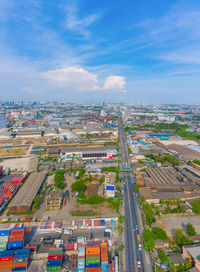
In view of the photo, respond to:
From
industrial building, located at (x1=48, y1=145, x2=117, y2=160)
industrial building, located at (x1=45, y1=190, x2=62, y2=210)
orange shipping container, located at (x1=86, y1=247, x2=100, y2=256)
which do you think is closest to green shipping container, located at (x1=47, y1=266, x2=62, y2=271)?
orange shipping container, located at (x1=86, y1=247, x2=100, y2=256)

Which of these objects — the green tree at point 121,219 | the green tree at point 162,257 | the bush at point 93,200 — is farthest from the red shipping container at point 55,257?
the green tree at point 162,257

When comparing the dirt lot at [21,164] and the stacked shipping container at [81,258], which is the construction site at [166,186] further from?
the dirt lot at [21,164]

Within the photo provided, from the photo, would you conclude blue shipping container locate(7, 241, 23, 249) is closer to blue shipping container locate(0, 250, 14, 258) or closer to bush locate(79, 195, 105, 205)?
blue shipping container locate(0, 250, 14, 258)

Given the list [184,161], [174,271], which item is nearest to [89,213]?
[174,271]

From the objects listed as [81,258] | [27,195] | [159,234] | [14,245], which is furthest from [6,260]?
[159,234]

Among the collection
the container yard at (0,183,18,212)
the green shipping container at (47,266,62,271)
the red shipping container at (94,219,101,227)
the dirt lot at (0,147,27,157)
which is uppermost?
the red shipping container at (94,219,101,227)

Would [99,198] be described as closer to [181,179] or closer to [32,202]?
[32,202]
